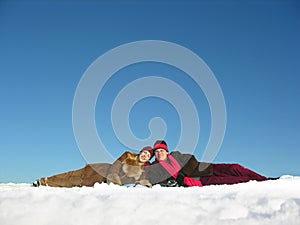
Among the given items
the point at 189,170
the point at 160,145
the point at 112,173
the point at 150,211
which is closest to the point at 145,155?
the point at 160,145

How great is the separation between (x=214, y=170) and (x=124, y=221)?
462 cm

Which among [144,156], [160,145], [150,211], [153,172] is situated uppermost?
[160,145]

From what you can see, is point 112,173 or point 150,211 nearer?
point 150,211

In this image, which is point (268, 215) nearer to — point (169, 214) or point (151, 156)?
point (169, 214)

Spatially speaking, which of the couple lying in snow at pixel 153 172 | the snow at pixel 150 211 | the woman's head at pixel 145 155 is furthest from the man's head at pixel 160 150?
the snow at pixel 150 211

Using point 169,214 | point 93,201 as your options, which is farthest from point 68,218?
point 169,214

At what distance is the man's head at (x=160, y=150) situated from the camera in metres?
5.51

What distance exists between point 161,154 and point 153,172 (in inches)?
21.1

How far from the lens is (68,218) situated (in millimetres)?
1580

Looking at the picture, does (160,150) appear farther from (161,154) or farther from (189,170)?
(189,170)

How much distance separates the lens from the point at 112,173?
496cm

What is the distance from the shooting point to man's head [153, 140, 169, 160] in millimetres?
5508

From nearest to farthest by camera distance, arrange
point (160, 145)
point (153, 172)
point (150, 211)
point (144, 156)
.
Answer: point (150, 211) → point (153, 172) → point (144, 156) → point (160, 145)

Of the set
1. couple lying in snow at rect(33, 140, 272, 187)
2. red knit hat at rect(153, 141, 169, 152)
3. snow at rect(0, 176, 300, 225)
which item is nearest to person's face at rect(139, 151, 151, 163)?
couple lying in snow at rect(33, 140, 272, 187)
